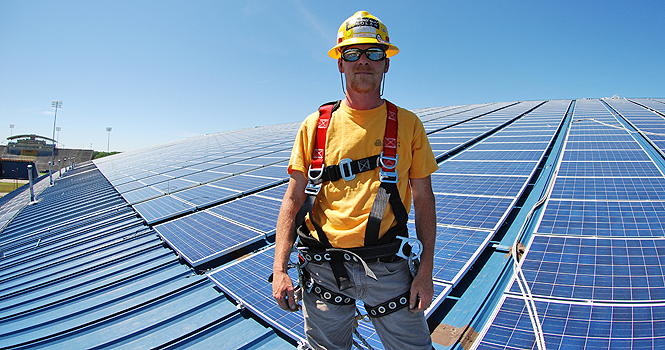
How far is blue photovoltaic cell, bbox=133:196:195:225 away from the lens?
22.8 ft

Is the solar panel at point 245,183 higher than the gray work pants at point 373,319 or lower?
lower

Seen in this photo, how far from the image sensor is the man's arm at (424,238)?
1.97 meters

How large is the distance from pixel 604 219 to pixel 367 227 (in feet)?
12.9

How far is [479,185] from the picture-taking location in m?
5.69

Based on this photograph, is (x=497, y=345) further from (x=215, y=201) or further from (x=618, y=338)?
(x=215, y=201)

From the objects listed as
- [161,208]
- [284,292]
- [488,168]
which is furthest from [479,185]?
[161,208]

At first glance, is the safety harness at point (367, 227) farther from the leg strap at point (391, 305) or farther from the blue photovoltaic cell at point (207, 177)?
the blue photovoltaic cell at point (207, 177)

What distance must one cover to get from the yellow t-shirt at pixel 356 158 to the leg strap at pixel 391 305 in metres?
0.44

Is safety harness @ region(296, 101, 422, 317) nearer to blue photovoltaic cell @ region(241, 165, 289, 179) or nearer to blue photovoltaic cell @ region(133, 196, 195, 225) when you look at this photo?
blue photovoltaic cell @ region(133, 196, 195, 225)

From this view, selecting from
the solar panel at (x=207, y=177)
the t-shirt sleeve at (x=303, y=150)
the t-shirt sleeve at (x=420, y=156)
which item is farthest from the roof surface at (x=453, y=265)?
the solar panel at (x=207, y=177)

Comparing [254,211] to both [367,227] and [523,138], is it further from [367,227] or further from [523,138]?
[523,138]

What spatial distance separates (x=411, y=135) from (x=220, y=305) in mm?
3084

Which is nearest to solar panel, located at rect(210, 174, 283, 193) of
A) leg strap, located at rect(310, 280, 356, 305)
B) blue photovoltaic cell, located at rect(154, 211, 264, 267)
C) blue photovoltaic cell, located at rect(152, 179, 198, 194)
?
blue photovoltaic cell, located at rect(152, 179, 198, 194)

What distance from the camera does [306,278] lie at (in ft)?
7.44
